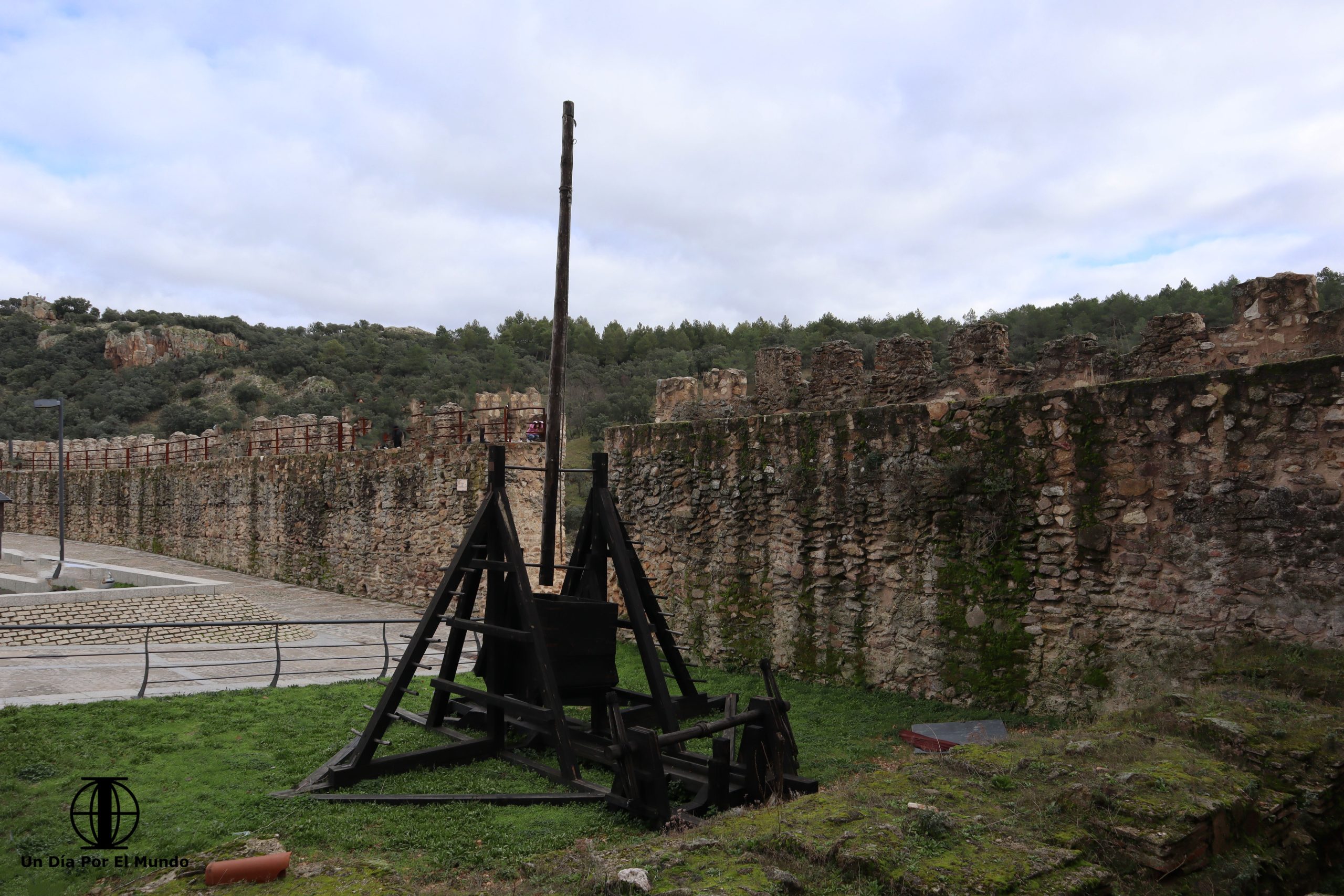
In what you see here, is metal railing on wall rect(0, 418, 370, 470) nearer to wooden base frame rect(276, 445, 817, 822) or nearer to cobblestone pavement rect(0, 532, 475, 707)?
cobblestone pavement rect(0, 532, 475, 707)

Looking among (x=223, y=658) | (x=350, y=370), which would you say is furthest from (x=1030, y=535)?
(x=350, y=370)

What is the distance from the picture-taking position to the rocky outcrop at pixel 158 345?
65562 mm

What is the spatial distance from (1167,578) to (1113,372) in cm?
235

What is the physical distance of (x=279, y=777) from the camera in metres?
6.27

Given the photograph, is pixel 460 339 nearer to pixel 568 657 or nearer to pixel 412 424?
pixel 412 424

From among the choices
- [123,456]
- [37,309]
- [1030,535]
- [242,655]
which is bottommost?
[242,655]

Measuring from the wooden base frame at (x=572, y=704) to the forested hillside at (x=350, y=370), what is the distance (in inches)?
915

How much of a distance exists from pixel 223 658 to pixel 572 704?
8.09 meters

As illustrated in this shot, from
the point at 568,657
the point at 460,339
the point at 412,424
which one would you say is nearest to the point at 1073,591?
the point at 568,657

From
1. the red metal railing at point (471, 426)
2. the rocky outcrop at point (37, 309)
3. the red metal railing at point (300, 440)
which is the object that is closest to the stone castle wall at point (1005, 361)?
the red metal railing at point (471, 426)

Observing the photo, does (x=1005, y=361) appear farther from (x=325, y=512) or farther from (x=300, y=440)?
(x=300, y=440)

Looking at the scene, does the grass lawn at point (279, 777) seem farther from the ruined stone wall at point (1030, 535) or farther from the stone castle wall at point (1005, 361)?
the stone castle wall at point (1005, 361)

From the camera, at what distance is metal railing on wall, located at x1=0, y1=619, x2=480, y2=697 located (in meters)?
9.59

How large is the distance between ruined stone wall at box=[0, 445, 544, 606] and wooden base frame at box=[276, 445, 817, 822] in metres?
7.59
